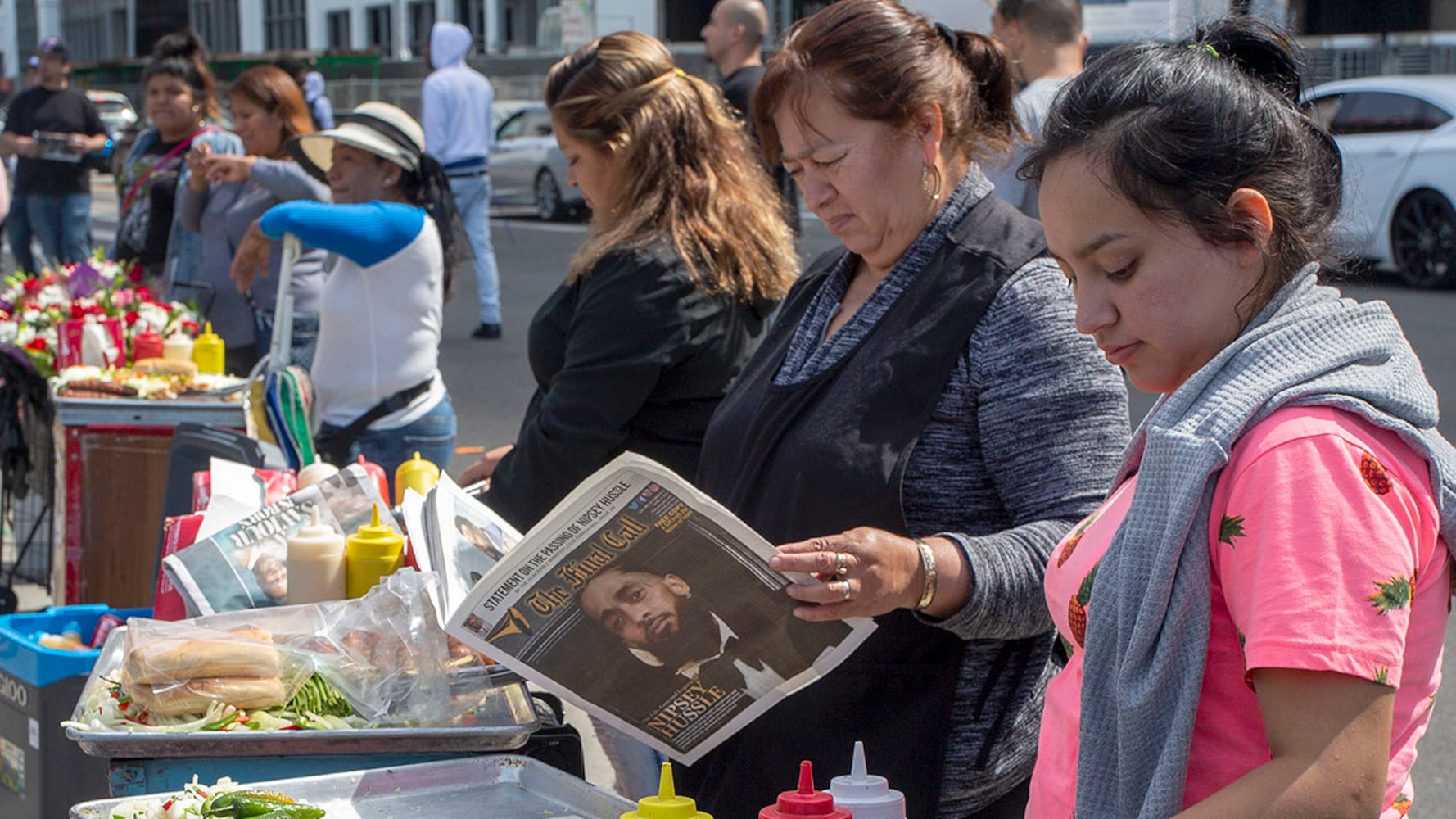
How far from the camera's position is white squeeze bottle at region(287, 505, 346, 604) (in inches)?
92.4

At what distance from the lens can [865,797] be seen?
156 centimetres

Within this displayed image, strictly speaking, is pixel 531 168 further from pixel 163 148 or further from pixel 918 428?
pixel 918 428

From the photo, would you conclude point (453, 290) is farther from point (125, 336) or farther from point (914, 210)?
point (914, 210)

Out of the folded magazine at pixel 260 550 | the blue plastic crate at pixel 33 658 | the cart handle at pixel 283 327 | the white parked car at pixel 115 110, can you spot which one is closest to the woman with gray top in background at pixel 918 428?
the folded magazine at pixel 260 550

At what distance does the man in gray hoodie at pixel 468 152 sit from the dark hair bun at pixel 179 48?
11.8 ft

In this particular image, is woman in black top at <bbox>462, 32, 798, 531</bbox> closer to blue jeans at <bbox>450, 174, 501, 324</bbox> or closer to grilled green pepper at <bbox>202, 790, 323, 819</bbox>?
grilled green pepper at <bbox>202, 790, 323, 819</bbox>

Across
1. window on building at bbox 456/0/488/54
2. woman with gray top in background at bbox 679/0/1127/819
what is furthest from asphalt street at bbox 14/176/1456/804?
window on building at bbox 456/0/488/54

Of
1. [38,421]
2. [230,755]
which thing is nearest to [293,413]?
[38,421]

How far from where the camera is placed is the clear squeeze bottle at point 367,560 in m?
2.38

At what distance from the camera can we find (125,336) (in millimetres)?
5020

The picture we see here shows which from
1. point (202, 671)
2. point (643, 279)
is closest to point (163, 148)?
point (643, 279)

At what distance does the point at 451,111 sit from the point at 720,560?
985 cm

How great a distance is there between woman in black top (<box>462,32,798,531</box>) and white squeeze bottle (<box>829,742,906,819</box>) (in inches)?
50.8

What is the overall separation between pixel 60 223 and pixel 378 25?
41.0m
